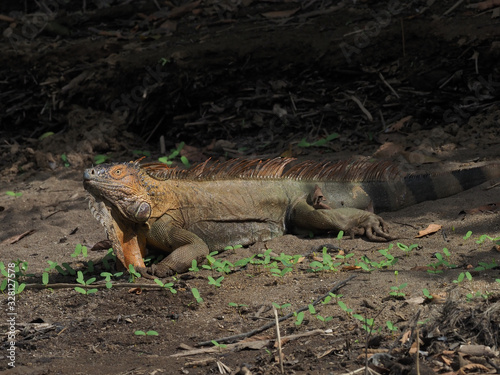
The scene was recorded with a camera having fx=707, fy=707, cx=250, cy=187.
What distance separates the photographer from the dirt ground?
14.0ft

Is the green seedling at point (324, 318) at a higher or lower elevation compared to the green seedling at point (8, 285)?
higher

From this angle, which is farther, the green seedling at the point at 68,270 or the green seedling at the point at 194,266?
the green seedling at the point at 68,270

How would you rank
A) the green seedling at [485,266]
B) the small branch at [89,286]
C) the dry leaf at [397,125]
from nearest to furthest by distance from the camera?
the green seedling at [485,266], the small branch at [89,286], the dry leaf at [397,125]

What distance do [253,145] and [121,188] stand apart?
3803 millimetres

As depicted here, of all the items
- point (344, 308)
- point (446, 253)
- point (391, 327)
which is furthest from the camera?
point (446, 253)

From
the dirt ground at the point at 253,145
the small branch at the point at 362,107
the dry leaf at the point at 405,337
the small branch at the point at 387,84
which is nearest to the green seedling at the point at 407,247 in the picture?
the dirt ground at the point at 253,145

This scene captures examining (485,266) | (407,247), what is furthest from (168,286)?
(485,266)

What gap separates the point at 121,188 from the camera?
6.18 m

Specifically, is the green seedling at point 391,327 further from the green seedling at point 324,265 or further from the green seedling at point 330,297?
the green seedling at point 324,265

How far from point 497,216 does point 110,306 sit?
11.3ft

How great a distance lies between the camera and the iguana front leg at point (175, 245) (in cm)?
604

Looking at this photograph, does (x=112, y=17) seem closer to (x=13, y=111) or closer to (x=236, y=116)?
(x=13, y=111)

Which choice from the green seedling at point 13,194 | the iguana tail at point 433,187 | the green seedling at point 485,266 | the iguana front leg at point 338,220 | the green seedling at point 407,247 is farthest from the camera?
the green seedling at point 13,194

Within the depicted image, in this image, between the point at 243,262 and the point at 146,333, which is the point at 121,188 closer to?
the point at 243,262
